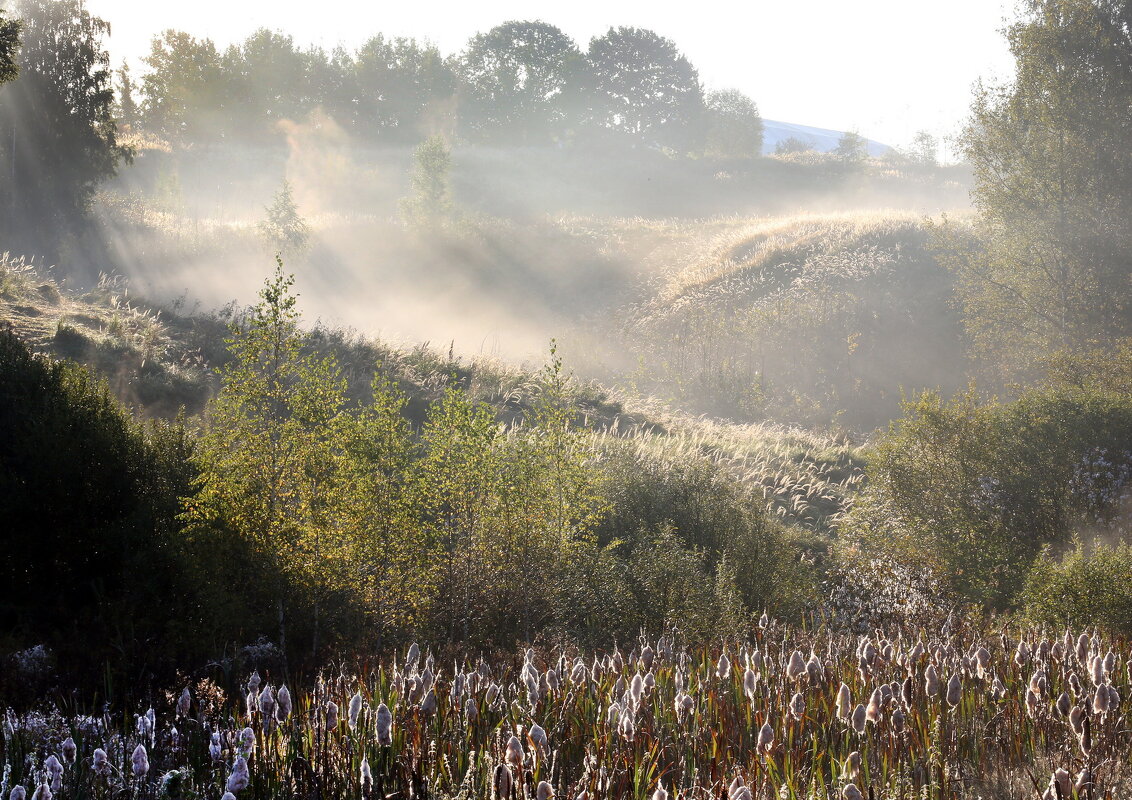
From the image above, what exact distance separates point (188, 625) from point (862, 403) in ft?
→ 84.3

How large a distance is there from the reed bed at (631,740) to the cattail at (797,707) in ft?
0.07

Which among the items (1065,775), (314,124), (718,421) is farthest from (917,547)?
(314,124)

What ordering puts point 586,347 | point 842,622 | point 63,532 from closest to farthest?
point 63,532 → point 842,622 → point 586,347

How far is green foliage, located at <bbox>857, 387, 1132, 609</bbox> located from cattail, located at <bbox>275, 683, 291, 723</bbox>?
955 centimetres

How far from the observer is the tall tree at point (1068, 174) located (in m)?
22.2

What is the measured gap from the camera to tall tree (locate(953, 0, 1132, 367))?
22.2 meters

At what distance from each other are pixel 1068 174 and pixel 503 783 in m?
24.1

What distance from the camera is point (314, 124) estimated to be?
2761 inches

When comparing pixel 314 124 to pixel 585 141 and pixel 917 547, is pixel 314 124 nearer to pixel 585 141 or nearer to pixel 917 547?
pixel 585 141

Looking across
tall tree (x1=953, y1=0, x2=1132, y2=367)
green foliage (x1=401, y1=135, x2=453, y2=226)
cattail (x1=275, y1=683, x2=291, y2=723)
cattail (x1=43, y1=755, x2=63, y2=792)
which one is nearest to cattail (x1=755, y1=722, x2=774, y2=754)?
cattail (x1=275, y1=683, x2=291, y2=723)

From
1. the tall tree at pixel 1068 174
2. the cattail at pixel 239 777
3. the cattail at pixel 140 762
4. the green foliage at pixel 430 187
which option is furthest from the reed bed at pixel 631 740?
the green foliage at pixel 430 187

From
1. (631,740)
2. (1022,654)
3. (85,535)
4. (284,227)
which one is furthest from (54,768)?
(284,227)

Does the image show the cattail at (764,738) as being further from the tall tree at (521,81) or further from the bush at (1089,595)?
the tall tree at (521,81)

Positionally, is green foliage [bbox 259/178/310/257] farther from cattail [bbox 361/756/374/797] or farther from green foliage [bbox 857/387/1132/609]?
cattail [bbox 361/756/374/797]
